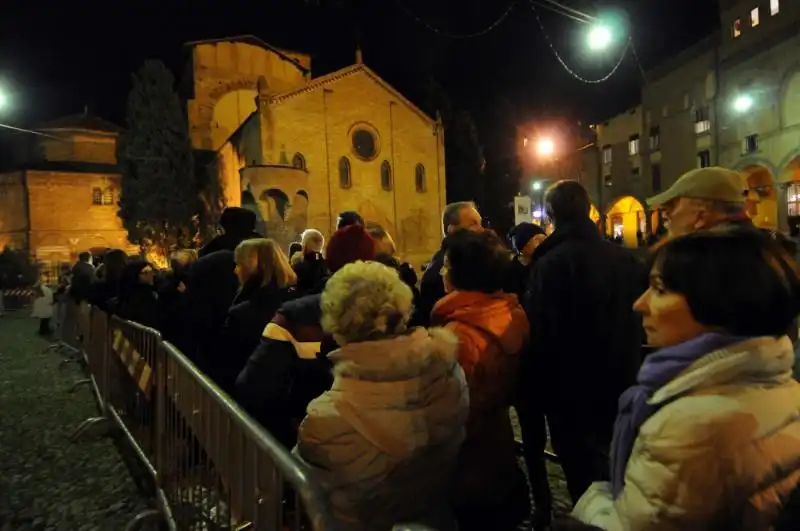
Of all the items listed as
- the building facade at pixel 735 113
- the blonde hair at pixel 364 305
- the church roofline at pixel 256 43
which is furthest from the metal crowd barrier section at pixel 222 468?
the church roofline at pixel 256 43

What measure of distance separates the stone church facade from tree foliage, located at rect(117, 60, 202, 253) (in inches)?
130

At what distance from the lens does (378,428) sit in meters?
2.25

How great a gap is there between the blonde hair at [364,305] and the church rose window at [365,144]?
37.4 meters

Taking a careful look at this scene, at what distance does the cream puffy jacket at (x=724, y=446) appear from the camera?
4.73ft

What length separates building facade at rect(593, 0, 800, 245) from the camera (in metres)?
23.5

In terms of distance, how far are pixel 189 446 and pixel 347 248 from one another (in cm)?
173

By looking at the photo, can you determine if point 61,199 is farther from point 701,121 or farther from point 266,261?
point 266,261

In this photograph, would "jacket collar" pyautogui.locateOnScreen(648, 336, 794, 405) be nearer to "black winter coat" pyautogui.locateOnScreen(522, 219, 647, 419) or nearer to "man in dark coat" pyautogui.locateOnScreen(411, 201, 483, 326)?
"black winter coat" pyautogui.locateOnScreen(522, 219, 647, 419)

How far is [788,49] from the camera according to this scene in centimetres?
2291

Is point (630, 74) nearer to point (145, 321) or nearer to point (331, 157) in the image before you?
point (331, 157)

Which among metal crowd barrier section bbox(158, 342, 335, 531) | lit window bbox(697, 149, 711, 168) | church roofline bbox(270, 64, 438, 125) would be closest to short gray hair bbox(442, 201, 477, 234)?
metal crowd barrier section bbox(158, 342, 335, 531)

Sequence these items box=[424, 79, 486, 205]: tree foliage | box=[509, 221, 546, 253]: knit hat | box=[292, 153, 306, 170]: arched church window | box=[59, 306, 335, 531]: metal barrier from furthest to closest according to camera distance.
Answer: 1. box=[424, 79, 486, 205]: tree foliage
2. box=[292, 153, 306, 170]: arched church window
3. box=[509, 221, 546, 253]: knit hat
4. box=[59, 306, 335, 531]: metal barrier

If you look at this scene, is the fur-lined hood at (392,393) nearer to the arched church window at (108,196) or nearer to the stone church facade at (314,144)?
the stone church facade at (314,144)

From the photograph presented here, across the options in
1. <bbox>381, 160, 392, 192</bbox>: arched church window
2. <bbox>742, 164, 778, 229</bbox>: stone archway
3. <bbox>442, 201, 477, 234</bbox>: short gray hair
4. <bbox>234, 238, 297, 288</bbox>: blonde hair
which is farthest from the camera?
<bbox>381, 160, 392, 192</bbox>: arched church window
